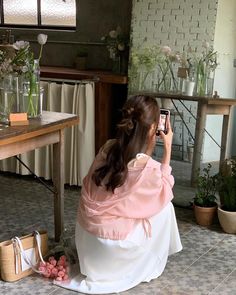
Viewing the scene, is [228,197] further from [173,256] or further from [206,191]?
[173,256]

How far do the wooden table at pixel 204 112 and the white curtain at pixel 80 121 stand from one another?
63cm

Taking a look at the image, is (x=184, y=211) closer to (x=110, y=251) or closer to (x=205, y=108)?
(x=205, y=108)

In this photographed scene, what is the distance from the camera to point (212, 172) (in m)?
3.38

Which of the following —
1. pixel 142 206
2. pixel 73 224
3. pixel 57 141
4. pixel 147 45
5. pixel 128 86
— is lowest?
pixel 73 224

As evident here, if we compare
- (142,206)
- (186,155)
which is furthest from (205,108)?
(142,206)

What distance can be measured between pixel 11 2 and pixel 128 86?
1920 mm

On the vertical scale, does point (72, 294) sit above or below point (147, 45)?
below

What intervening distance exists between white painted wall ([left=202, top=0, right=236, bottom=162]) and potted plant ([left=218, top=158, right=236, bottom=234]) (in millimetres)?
267

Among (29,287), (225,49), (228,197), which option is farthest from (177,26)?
(29,287)

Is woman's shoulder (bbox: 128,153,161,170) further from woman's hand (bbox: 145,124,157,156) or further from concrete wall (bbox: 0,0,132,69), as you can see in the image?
concrete wall (bbox: 0,0,132,69)

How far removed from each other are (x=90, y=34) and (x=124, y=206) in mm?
2393

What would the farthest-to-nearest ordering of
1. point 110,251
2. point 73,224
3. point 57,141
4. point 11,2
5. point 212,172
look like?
point 11,2
point 212,172
point 73,224
point 57,141
point 110,251

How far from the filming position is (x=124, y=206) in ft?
7.27

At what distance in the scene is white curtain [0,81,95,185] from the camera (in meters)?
3.65
